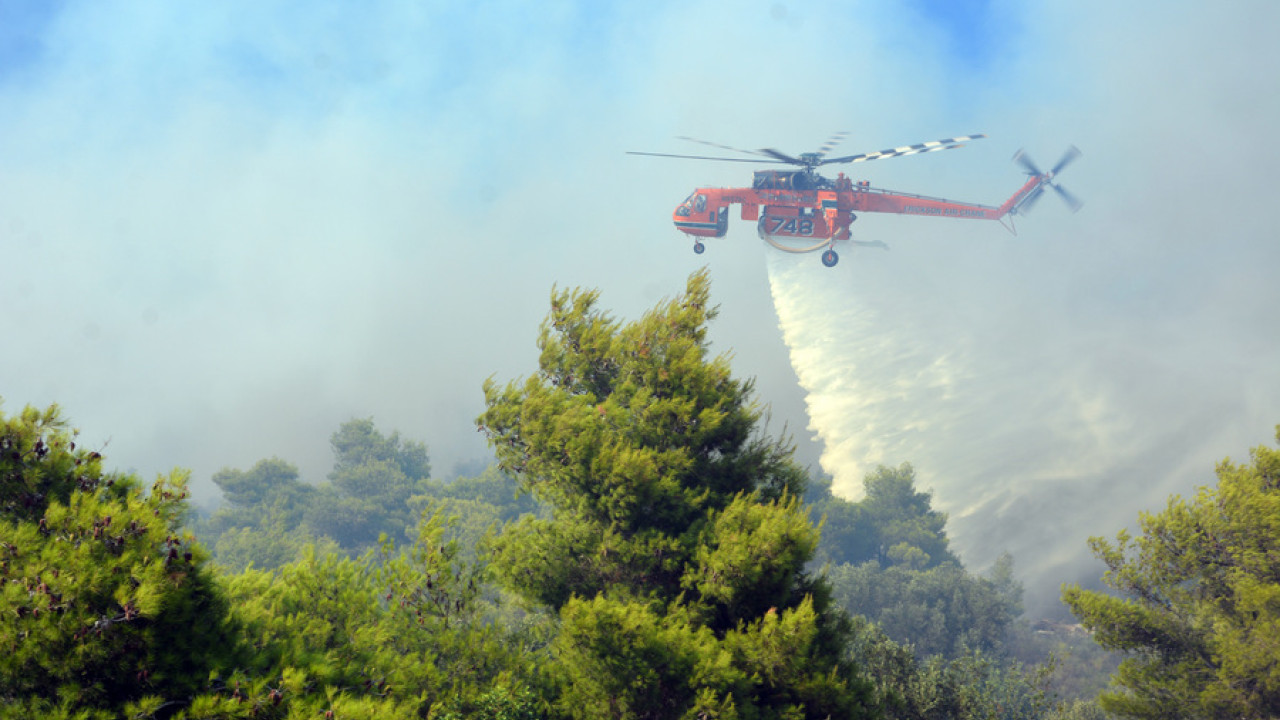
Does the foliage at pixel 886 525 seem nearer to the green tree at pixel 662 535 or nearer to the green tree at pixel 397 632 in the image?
the green tree at pixel 662 535

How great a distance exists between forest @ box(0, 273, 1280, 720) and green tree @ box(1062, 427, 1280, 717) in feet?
0.22

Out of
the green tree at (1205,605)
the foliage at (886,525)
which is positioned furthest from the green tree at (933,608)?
the green tree at (1205,605)

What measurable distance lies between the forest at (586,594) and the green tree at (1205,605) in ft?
0.22

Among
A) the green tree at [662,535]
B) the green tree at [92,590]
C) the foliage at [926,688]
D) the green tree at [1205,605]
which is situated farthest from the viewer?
the green tree at [1205,605]

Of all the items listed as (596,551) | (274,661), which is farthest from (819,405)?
(274,661)

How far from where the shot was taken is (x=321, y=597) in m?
15.5

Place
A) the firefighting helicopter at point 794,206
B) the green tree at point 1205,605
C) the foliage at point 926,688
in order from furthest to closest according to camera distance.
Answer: the firefighting helicopter at point 794,206 < the green tree at point 1205,605 < the foliage at point 926,688

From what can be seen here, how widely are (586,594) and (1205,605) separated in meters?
17.5

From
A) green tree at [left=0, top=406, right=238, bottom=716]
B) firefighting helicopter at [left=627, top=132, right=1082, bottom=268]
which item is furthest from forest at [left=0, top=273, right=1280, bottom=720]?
firefighting helicopter at [left=627, top=132, right=1082, bottom=268]

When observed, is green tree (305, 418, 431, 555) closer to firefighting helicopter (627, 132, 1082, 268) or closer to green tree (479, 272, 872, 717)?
firefighting helicopter (627, 132, 1082, 268)

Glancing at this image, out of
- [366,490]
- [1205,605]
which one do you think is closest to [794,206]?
[1205,605]

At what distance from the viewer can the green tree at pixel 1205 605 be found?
2045 cm

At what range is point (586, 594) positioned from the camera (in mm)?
17906

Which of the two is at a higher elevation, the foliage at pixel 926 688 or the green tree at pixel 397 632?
the foliage at pixel 926 688
